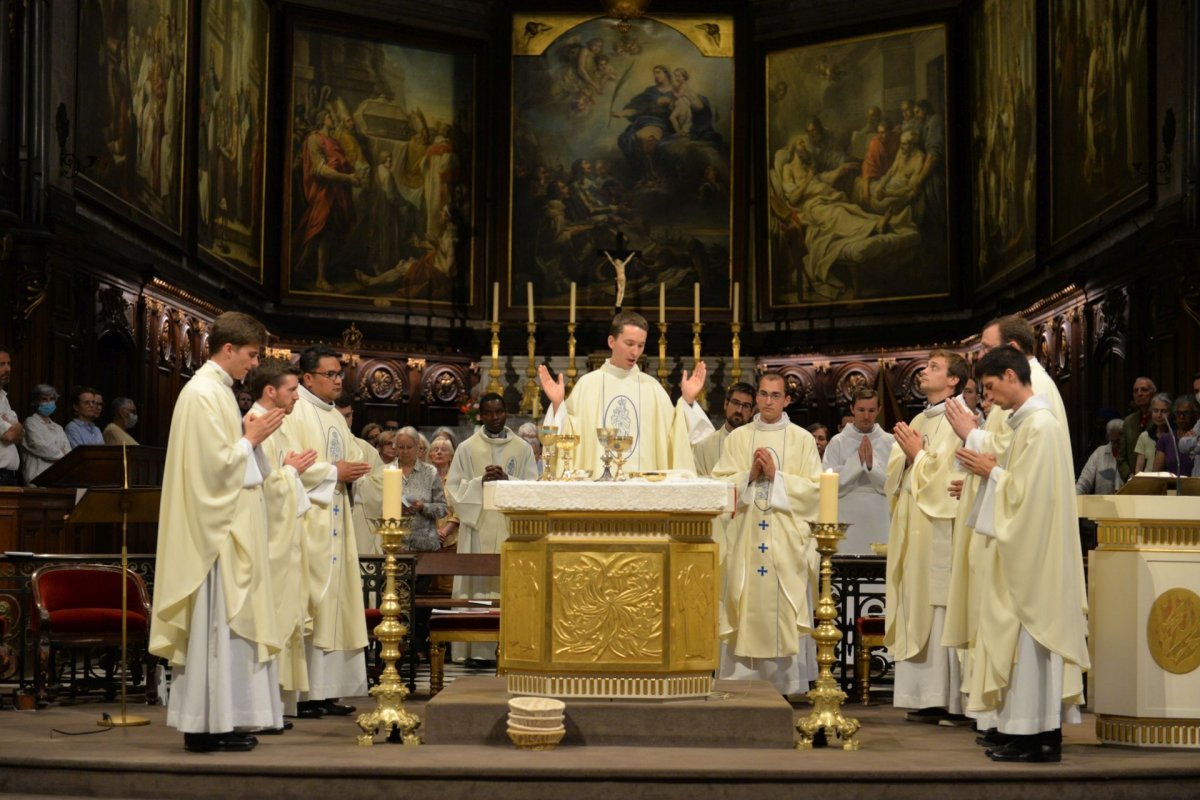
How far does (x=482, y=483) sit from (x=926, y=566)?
3.91m

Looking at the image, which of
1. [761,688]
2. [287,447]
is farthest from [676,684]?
[287,447]

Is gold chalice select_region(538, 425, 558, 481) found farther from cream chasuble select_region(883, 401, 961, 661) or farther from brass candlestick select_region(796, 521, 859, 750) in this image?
cream chasuble select_region(883, 401, 961, 661)

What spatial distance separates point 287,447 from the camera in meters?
8.11

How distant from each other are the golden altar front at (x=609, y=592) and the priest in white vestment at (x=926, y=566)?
1511 millimetres

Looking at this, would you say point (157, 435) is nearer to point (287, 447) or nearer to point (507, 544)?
point (287, 447)

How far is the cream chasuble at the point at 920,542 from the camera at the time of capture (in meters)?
8.04

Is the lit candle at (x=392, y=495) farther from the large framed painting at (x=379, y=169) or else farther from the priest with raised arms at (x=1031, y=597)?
the large framed painting at (x=379, y=169)

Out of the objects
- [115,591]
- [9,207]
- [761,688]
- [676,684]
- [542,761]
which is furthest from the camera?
[9,207]

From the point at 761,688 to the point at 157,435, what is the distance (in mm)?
8553

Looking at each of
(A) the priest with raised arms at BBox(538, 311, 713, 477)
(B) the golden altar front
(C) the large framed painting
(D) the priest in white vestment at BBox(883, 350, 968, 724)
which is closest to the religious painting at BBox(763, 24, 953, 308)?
(C) the large framed painting

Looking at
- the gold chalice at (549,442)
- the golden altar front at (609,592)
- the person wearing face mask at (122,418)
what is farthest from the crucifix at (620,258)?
the golden altar front at (609,592)

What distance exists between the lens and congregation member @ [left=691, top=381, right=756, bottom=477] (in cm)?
1047

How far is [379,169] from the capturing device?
1842 cm

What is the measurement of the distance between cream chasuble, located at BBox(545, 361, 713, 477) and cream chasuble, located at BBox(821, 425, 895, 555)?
3.14 m
